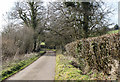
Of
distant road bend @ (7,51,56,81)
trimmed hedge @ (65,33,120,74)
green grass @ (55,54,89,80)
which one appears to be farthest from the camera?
distant road bend @ (7,51,56,81)

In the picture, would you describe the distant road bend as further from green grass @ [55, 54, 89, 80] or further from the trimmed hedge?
the trimmed hedge

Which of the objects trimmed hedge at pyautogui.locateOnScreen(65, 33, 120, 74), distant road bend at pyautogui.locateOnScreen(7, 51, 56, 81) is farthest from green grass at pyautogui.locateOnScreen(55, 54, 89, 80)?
trimmed hedge at pyautogui.locateOnScreen(65, 33, 120, 74)

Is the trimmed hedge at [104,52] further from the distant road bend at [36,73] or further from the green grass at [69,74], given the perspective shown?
the distant road bend at [36,73]

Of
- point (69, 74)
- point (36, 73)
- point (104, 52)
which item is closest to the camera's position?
point (104, 52)

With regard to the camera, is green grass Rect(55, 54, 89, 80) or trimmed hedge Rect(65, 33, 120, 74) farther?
green grass Rect(55, 54, 89, 80)

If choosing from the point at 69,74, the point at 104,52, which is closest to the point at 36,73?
A: the point at 69,74

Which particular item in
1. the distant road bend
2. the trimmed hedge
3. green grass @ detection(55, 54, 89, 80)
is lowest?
the distant road bend

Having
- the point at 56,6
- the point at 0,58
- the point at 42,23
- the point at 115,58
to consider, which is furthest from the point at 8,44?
the point at 42,23

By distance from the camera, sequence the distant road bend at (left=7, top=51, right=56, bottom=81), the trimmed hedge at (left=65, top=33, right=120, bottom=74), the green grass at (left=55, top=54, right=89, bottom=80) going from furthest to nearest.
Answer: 1. the distant road bend at (left=7, top=51, right=56, bottom=81)
2. the green grass at (left=55, top=54, right=89, bottom=80)
3. the trimmed hedge at (left=65, top=33, right=120, bottom=74)

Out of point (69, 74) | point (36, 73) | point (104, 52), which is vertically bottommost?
point (36, 73)

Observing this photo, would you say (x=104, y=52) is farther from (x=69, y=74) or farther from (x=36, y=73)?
(x=36, y=73)

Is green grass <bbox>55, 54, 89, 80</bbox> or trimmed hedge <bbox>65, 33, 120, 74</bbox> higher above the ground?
trimmed hedge <bbox>65, 33, 120, 74</bbox>

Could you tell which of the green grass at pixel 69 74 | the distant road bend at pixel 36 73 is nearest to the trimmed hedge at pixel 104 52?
the green grass at pixel 69 74

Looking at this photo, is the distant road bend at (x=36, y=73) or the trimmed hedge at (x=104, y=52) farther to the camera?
the distant road bend at (x=36, y=73)
